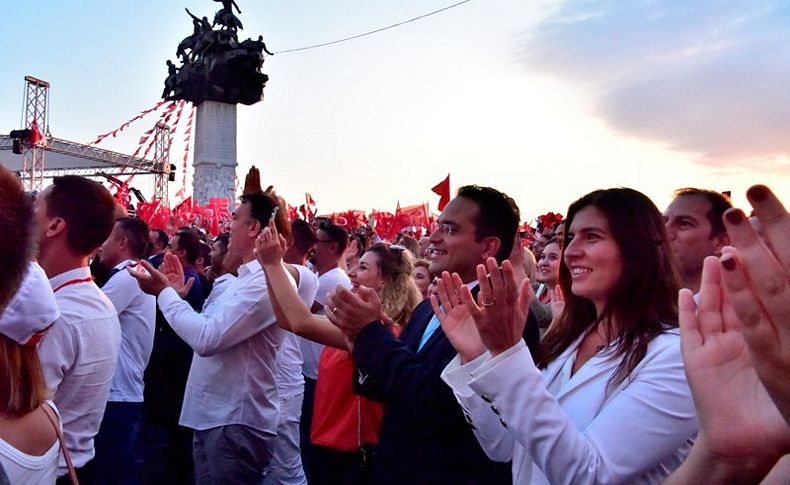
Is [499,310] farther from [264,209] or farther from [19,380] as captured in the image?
[264,209]

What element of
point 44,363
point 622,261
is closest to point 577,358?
point 622,261

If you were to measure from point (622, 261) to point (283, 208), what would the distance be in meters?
2.34

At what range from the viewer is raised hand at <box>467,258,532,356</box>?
5.39ft

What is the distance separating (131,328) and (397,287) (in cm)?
159

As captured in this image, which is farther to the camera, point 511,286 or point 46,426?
point 46,426

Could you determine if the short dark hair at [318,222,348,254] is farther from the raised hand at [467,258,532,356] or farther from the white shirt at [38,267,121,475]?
the raised hand at [467,258,532,356]

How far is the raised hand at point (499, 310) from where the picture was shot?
5.39 ft

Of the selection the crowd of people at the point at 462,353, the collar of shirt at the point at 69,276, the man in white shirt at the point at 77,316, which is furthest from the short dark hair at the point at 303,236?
the collar of shirt at the point at 69,276

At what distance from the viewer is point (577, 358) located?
2.00 meters

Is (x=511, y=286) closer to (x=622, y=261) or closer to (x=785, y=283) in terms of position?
(x=622, y=261)

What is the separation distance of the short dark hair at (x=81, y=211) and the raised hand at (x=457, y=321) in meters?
1.58

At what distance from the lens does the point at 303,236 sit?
16.6 feet

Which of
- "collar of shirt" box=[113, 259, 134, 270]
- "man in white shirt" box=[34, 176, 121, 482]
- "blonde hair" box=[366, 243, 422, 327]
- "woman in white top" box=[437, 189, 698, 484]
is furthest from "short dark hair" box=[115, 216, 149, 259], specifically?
"woman in white top" box=[437, 189, 698, 484]

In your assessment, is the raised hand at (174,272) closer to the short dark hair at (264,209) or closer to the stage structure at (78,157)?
the short dark hair at (264,209)
